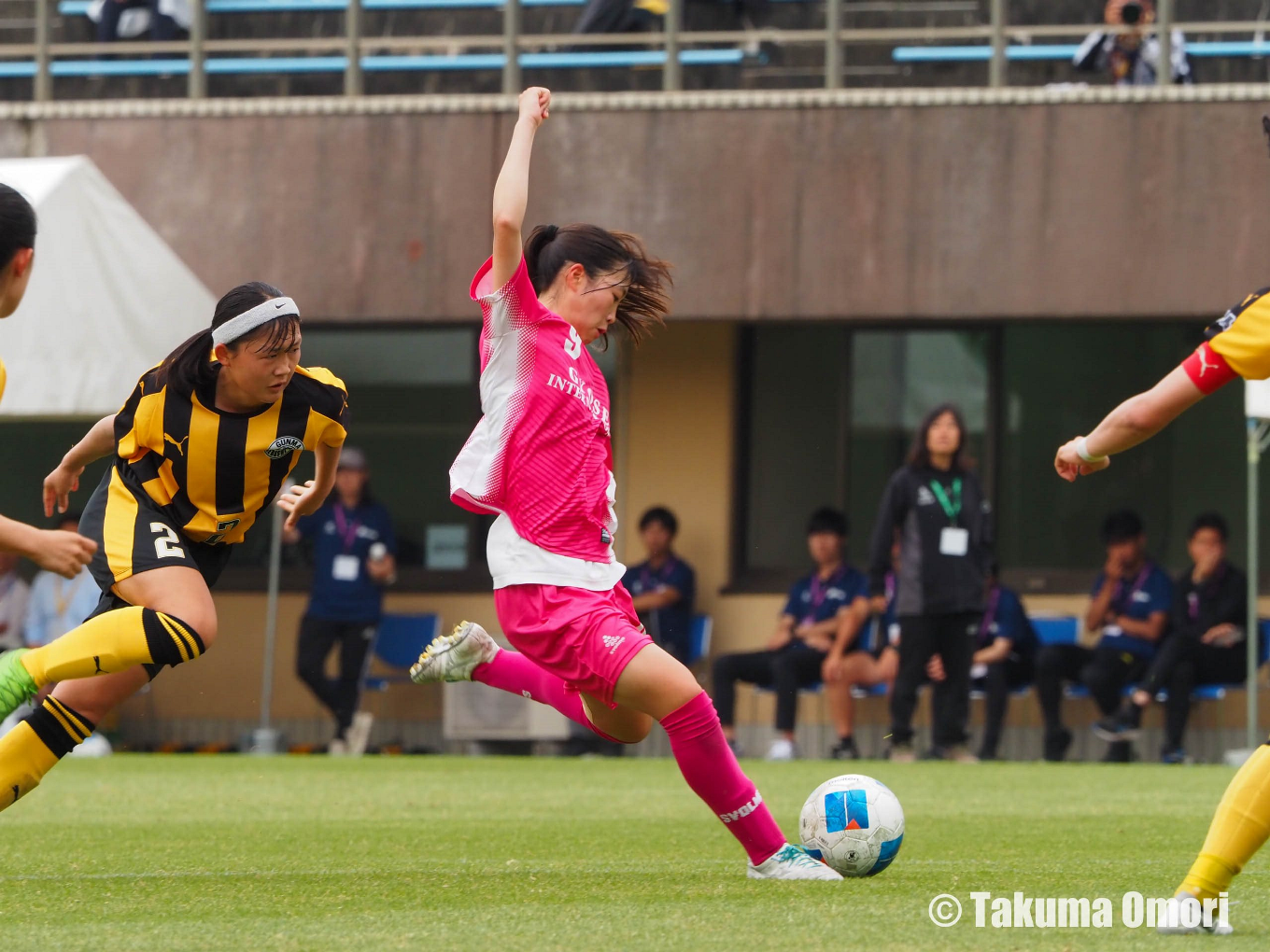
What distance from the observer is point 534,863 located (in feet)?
20.2

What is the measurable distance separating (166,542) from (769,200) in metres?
8.97

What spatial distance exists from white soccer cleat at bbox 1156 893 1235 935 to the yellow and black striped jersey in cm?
307

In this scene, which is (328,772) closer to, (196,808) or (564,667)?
(196,808)

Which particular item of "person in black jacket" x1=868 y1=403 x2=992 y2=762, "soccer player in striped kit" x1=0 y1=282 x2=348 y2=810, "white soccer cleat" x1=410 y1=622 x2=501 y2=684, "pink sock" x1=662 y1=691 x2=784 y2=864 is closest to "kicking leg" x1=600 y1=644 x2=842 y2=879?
"pink sock" x1=662 y1=691 x2=784 y2=864

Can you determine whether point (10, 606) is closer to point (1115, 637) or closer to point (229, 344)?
point (1115, 637)

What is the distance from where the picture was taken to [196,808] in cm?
862

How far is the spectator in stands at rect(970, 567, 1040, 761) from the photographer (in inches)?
527

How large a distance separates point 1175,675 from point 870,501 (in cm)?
309

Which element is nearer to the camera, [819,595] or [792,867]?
[792,867]

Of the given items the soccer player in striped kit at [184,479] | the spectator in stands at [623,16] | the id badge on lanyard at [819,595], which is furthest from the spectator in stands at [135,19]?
the soccer player in striped kit at [184,479]

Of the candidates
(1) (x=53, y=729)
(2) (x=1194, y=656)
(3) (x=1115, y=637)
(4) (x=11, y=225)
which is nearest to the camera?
(4) (x=11, y=225)

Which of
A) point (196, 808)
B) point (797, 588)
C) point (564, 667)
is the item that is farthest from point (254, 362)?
point (797, 588)

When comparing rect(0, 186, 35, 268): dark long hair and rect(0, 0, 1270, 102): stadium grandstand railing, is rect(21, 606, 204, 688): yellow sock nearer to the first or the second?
rect(0, 186, 35, 268): dark long hair

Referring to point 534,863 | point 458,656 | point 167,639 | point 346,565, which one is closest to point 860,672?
point 346,565
